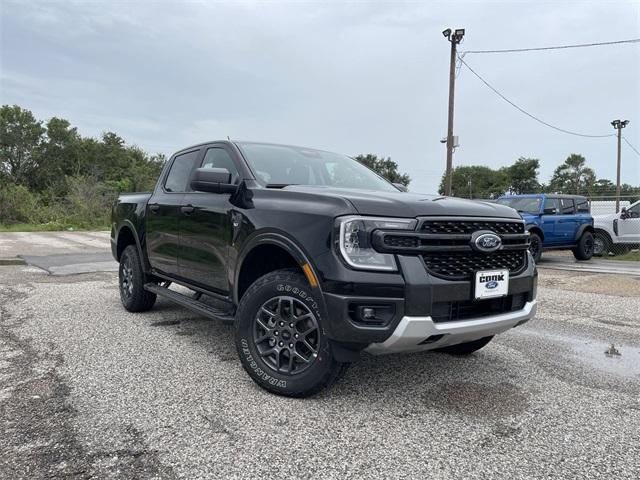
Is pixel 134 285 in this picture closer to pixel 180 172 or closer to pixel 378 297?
pixel 180 172

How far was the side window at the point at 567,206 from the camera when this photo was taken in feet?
41.4

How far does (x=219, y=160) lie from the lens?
409 centimetres

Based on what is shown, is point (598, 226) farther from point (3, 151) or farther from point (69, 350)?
point (3, 151)

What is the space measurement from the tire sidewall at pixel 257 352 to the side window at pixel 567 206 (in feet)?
38.3

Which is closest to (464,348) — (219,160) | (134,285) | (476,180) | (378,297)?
(378,297)

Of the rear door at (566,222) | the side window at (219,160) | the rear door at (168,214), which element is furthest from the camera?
the rear door at (566,222)

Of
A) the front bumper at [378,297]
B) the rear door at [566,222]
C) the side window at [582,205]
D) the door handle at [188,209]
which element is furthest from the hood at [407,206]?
the side window at [582,205]

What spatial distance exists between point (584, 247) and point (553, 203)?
1.67 meters

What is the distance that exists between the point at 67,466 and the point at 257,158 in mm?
2446

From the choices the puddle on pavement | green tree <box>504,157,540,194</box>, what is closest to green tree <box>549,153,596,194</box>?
green tree <box>504,157,540,194</box>

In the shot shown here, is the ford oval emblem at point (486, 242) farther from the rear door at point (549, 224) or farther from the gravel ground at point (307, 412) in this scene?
the rear door at point (549, 224)

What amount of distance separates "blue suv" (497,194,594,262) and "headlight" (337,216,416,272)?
9868mm

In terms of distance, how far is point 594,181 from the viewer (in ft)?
216

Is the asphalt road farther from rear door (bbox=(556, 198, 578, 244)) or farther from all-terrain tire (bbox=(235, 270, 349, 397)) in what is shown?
rear door (bbox=(556, 198, 578, 244))
